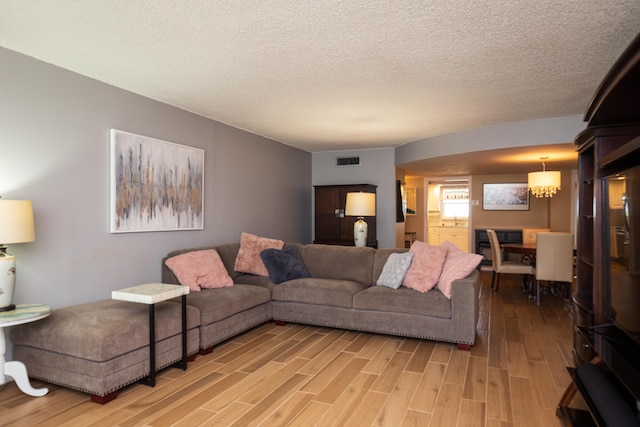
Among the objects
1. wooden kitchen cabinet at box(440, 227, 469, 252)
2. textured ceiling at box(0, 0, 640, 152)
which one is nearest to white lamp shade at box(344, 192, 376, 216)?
textured ceiling at box(0, 0, 640, 152)

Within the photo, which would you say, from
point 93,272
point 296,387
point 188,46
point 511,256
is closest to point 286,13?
point 188,46

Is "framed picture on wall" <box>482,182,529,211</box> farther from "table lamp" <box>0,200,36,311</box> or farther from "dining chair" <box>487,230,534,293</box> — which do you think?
"table lamp" <box>0,200,36,311</box>

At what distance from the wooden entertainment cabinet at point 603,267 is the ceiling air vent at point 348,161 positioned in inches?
166

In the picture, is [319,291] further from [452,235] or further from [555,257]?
[452,235]

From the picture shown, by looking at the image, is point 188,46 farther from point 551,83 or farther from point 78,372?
point 551,83

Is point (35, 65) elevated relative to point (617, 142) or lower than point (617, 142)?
elevated

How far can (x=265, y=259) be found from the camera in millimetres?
4512

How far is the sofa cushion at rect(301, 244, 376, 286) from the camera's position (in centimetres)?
459

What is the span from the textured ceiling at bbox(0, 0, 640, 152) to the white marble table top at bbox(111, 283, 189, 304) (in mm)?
1741

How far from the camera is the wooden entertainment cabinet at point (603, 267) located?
169 cm

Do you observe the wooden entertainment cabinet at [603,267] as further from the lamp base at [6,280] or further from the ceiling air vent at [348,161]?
the ceiling air vent at [348,161]

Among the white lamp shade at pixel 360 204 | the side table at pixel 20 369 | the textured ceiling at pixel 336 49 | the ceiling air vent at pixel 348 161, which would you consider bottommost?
the side table at pixel 20 369

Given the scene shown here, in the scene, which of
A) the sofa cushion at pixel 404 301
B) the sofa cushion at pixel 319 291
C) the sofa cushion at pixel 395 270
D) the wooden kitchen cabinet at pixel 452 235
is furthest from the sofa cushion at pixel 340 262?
the wooden kitchen cabinet at pixel 452 235

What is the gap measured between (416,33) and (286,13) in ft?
2.84
